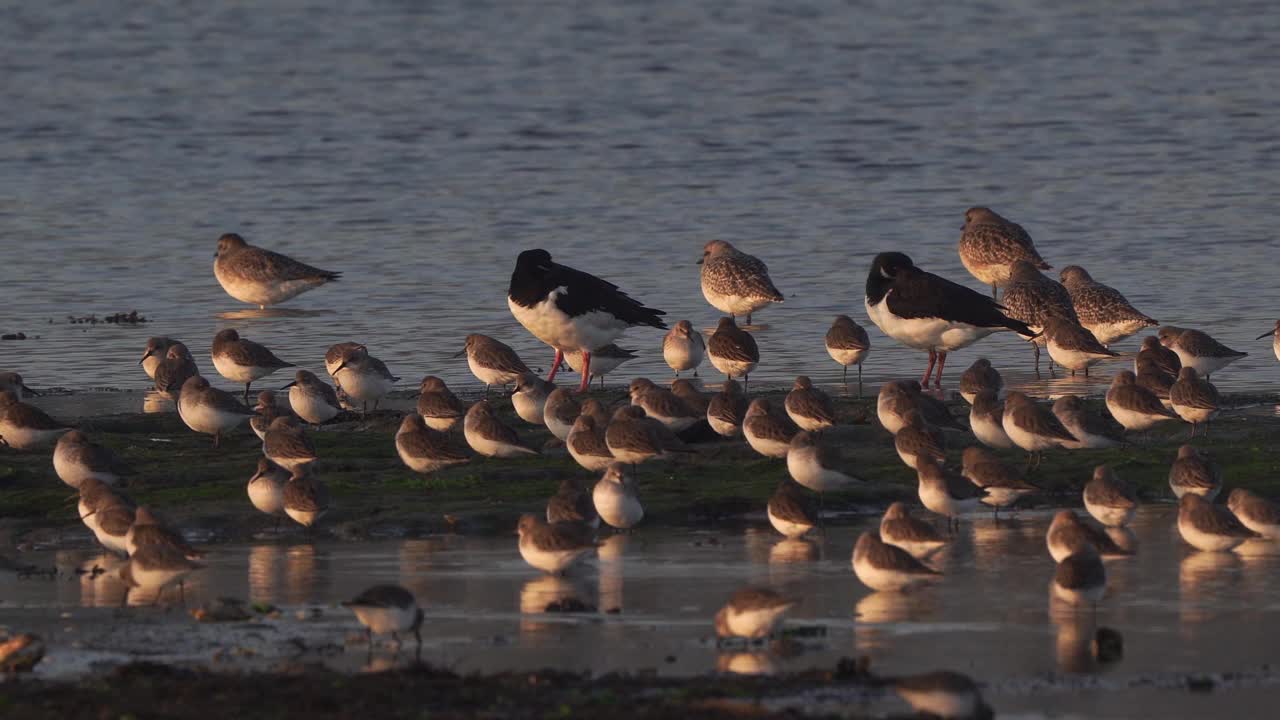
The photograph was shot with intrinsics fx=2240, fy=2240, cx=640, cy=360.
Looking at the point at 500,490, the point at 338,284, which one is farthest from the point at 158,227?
the point at 500,490

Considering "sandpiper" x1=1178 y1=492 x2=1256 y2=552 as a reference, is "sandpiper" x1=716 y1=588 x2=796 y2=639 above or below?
below

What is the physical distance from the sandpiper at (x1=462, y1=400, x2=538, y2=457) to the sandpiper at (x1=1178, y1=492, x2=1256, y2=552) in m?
6.37

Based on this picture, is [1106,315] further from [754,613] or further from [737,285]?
[754,613]

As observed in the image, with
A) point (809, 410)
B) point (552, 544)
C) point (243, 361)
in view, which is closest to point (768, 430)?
point (809, 410)

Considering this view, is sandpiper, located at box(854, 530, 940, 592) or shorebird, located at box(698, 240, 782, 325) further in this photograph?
shorebird, located at box(698, 240, 782, 325)

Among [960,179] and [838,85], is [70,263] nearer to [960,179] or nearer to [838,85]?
[960,179]

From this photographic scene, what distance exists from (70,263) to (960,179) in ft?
60.3

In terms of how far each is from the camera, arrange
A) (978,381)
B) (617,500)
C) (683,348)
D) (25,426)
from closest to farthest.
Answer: (617,500) < (25,426) < (978,381) < (683,348)

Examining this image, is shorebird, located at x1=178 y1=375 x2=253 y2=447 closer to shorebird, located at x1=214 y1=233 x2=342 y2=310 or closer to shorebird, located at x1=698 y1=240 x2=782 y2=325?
shorebird, located at x1=698 y1=240 x2=782 y2=325

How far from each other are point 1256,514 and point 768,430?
466 cm

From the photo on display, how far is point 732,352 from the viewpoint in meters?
24.3

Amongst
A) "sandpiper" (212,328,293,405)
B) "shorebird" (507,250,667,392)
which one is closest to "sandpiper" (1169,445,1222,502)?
"shorebird" (507,250,667,392)

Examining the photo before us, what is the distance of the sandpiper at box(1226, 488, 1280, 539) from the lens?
16.3m

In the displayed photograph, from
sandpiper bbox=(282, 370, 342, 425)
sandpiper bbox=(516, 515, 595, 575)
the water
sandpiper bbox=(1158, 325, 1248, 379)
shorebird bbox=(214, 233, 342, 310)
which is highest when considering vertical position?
the water
